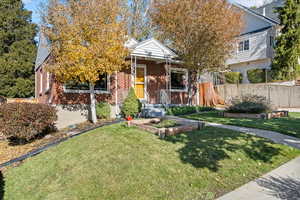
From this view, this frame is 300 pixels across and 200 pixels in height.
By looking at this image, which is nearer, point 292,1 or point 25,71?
point 292,1

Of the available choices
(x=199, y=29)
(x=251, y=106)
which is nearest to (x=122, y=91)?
(x=199, y=29)

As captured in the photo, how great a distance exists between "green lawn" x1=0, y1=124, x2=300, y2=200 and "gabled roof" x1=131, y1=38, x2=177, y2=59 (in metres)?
6.03

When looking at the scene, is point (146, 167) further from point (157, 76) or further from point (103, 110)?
point (157, 76)

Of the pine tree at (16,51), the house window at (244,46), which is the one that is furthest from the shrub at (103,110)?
the house window at (244,46)

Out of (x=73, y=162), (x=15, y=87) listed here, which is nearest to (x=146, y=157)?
(x=73, y=162)

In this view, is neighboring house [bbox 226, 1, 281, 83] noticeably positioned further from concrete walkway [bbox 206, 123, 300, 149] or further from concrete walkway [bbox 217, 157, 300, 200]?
concrete walkway [bbox 217, 157, 300, 200]

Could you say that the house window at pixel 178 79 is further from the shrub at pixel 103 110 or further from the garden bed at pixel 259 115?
the shrub at pixel 103 110

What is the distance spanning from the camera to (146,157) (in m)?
4.46

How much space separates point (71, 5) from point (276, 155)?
8498mm

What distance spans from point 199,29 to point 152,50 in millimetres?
2665

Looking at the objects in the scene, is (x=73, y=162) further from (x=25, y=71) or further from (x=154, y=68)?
(x=25, y=71)

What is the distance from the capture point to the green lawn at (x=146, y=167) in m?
3.54

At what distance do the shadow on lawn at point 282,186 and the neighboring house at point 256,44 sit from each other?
18.1 meters

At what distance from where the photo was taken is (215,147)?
4.94 m
